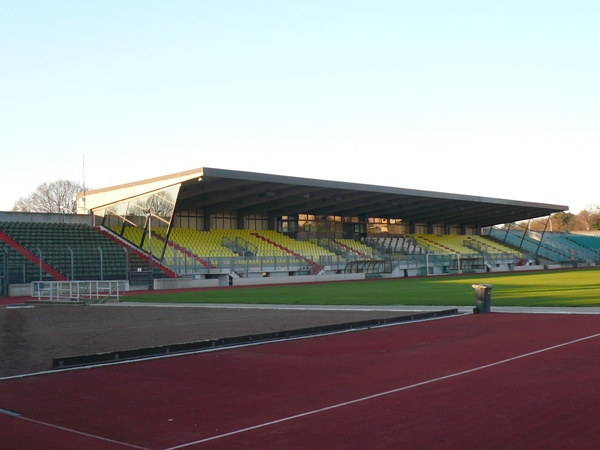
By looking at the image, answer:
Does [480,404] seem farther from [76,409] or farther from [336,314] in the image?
[336,314]

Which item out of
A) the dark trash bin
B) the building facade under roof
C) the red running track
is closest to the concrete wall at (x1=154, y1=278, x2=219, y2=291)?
the building facade under roof

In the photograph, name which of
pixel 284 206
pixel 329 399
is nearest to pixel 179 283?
pixel 284 206

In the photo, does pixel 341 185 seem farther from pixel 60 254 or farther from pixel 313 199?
pixel 60 254

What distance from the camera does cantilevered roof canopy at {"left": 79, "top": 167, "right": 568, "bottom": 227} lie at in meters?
45.1

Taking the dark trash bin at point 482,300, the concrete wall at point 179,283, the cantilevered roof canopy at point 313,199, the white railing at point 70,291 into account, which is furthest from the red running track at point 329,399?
the cantilevered roof canopy at point 313,199

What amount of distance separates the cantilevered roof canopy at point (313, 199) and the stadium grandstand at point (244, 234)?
11cm

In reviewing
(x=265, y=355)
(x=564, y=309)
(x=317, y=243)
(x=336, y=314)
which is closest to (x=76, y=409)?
(x=265, y=355)

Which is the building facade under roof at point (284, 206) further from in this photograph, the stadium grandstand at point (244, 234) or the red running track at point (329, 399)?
the red running track at point (329, 399)

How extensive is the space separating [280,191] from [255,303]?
24.9 metres

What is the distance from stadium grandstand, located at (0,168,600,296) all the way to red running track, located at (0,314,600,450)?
28015 millimetres

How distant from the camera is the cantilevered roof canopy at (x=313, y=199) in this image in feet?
148

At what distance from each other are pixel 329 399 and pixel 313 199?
1862 inches

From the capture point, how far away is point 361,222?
226 feet

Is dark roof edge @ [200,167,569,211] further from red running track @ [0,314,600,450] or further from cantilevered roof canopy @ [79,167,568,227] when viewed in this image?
red running track @ [0,314,600,450]
